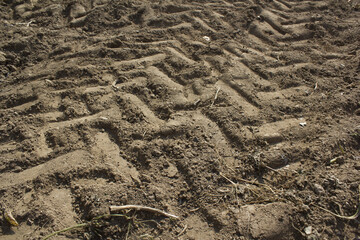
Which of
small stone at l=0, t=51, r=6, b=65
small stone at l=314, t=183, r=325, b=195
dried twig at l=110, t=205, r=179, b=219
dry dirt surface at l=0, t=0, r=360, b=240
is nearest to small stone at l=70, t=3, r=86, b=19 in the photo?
dry dirt surface at l=0, t=0, r=360, b=240

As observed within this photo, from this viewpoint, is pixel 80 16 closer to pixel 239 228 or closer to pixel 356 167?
pixel 239 228

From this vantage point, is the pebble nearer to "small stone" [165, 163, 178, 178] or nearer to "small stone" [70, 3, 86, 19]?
"small stone" [165, 163, 178, 178]

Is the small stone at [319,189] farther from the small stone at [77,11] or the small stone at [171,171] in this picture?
the small stone at [77,11]

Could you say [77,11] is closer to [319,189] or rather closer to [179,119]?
[179,119]

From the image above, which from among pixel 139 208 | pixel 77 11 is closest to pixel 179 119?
pixel 139 208

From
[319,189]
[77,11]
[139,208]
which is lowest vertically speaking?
[139,208]

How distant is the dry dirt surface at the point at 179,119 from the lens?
210 centimetres

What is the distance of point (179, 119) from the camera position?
8.77 feet

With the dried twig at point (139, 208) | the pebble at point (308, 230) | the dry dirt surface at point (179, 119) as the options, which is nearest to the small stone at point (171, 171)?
the dry dirt surface at point (179, 119)

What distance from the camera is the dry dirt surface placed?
82.6 inches

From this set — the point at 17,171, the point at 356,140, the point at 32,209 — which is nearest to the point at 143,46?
the point at 17,171

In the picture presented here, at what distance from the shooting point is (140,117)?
2.68 m

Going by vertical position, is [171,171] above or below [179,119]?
below

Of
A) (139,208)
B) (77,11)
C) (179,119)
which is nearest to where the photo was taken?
(139,208)
